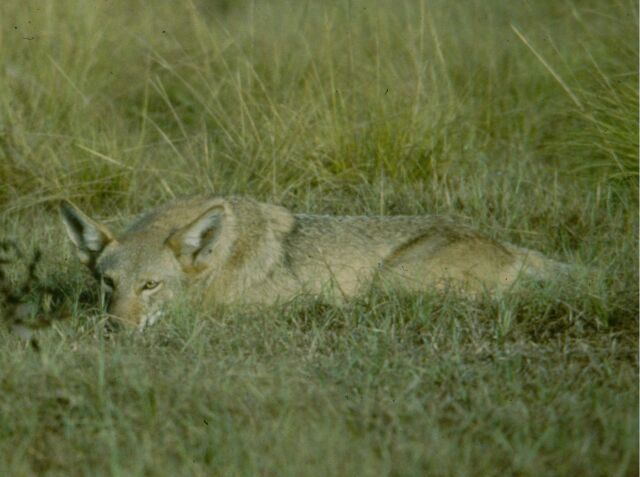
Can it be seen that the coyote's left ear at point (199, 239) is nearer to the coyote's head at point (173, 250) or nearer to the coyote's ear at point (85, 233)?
the coyote's head at point (173, 250)

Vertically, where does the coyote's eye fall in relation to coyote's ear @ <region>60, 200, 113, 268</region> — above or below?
below

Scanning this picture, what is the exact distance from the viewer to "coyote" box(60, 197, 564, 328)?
570 cm

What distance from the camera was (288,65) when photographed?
9.54m

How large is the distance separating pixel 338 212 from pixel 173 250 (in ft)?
6.61

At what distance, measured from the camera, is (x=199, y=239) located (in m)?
5.82

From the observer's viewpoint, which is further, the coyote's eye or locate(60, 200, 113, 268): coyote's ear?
locate(60, 200, 113, 268): coyote's ear

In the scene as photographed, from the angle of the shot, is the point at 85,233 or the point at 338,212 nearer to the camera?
Result: the point at 85,233

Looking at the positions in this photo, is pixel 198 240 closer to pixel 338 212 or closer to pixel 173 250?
pixel 173 250

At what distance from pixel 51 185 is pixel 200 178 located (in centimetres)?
108

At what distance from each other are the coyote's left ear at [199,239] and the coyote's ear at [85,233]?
361 mm

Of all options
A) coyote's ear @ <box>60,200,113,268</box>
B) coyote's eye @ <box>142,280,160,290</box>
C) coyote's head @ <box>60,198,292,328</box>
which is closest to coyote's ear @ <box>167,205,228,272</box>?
coyote's head @ <box>60,198,292,328</box>

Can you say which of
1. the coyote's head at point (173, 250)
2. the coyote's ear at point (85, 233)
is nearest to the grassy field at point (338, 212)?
the coyote's head at point (173, 250)

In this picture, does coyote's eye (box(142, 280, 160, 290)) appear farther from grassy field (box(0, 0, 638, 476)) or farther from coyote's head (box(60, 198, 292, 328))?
grassy field (box(0, 0, 638, 476))

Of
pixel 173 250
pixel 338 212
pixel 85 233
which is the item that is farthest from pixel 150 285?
pixel 338 212
